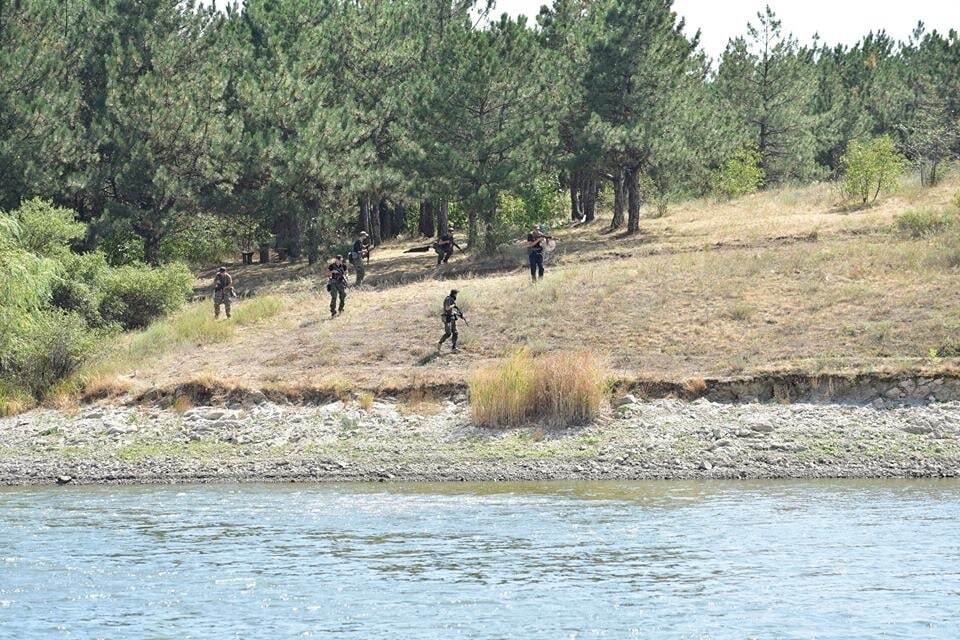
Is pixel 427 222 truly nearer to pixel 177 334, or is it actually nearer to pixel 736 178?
pixel 736 178

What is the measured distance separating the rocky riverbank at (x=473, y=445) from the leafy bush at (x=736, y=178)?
36375 millimetres

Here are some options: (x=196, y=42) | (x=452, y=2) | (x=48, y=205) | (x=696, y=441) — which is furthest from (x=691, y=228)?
(x=696, y=441)

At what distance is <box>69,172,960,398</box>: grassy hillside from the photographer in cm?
3206

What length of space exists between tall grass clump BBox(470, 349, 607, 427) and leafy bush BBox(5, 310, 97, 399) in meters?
10.3

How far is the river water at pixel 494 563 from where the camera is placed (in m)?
15.4

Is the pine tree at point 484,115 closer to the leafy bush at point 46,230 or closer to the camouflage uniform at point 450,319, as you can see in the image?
the leafy bush at point 46,230

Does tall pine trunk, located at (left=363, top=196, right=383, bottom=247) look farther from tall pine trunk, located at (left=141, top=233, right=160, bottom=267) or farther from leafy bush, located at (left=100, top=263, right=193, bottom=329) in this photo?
leafy bush, located at (left=100, top=263, right=193, bottom=329)

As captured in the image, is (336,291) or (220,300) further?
(220,300)

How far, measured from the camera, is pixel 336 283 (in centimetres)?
3950

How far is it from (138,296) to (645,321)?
54.3 ft

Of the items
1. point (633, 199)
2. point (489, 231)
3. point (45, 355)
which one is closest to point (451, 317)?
point (45, 355)

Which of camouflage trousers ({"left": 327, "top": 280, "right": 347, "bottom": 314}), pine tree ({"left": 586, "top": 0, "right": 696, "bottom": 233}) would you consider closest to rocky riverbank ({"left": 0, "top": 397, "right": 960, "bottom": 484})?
camouflage trousers ({"left": 327, "top": 280, "right": 347, "bottom": 314})

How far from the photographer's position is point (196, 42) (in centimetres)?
5341

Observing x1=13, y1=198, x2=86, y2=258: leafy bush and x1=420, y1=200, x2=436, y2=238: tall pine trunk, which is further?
x1=420, y1=200, x2=436, y2=238: tall pine trunk
